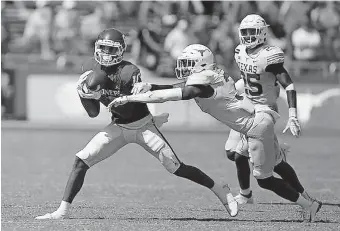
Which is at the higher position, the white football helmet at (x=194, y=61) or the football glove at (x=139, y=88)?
the white football helmet at (x=194, y=61)

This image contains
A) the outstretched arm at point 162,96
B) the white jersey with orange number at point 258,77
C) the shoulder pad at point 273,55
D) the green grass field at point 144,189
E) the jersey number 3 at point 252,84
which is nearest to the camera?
the outstretched arm at point 162,96

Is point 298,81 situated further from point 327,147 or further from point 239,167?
point 239,167

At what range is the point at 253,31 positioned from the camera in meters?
7.52

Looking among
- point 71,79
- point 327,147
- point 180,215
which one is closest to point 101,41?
point 180,215

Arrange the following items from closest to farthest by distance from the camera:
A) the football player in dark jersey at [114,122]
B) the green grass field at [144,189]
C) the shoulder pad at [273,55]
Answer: the green grass field at [144,189], the football player in dark jersey at [114,122], the shoulder pad at [273,55]

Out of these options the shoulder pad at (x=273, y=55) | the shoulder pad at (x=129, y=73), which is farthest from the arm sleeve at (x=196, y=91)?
the shoulder pad at (x=273, y=55)

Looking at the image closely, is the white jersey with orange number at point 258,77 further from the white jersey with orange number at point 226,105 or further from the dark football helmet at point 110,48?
the dark football helmet at point 110,48

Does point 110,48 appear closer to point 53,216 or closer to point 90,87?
point 90,87

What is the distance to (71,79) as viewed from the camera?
633 inches

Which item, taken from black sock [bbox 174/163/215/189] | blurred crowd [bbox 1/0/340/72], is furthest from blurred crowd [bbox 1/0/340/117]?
black sock [bbox 174/163/215/189]

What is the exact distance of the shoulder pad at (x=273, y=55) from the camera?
7340 mm

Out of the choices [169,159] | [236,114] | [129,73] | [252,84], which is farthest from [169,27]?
[169,159]

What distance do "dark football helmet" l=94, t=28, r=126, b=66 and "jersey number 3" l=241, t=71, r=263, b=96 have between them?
131 cm

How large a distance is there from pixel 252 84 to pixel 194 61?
0.97m
